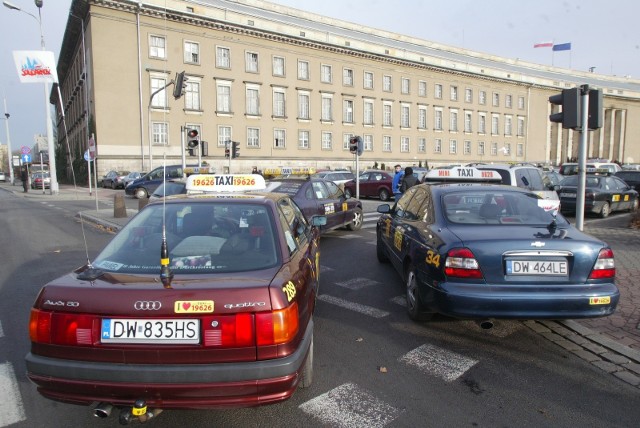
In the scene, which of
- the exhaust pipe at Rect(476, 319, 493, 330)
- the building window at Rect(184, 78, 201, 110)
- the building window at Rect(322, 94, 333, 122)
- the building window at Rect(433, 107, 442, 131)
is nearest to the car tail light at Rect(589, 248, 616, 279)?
the exhaust pipe at Rect(476, 319, 493, 330)

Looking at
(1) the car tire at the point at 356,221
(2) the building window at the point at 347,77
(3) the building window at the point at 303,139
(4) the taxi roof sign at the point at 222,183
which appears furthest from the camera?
(2) the building window at the point at 347,77

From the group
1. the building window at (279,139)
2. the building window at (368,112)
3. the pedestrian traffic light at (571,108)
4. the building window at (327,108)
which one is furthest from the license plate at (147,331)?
the building window at (368,112)

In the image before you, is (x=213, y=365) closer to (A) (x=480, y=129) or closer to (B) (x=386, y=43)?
(B) (x=386, y=43)

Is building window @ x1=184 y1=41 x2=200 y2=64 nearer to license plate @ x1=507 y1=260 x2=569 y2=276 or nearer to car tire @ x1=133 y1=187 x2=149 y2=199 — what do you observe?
car tire @ x1=133 y1=187 x2=149 y2=199

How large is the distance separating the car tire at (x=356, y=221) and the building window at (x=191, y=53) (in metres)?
35.9

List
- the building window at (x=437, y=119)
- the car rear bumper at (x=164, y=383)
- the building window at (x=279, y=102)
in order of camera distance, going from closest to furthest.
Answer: the car rear bumper at (x=164, y=383), the building window at (x=279, y=102), the building window at (x=437, y=119)

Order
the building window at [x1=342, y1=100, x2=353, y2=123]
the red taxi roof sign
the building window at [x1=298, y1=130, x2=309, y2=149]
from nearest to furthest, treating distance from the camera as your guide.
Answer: the red taxi roof sign, the building window at [x1=298, y1=130, x2=309, y2=149], the building window at [x1=342, y1=100, x2=353, y2=123]

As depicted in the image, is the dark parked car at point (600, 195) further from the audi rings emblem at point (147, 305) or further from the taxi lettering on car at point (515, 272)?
the audi rings emblem at point (147, 305)

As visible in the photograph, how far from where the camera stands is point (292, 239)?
3625mm

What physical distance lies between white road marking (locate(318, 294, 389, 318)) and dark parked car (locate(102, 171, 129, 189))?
3324cm

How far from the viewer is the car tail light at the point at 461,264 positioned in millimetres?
4004

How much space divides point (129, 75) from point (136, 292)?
1633 inches

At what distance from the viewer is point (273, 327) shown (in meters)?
2.54

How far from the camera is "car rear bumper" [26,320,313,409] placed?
2441 millimetres
